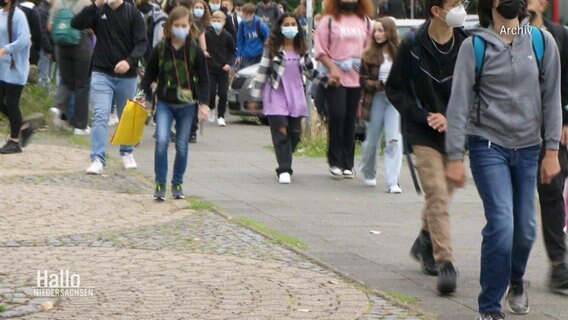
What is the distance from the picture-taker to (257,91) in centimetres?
1446

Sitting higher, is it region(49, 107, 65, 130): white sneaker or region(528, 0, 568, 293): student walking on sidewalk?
region(528, 0, 568, 293): student walking on sidewalk

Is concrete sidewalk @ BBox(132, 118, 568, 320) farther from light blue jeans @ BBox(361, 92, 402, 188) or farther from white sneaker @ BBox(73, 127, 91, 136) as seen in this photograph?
white sneaker @ BBox(73, 127, 91, 136)

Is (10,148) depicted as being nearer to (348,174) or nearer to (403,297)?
(348,174)

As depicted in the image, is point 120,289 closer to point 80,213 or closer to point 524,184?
point 524,184

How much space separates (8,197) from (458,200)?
4.35 meters

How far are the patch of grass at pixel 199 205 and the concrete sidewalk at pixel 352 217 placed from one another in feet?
0.52

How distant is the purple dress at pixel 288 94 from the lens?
14.4 m

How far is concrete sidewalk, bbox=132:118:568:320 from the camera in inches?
338

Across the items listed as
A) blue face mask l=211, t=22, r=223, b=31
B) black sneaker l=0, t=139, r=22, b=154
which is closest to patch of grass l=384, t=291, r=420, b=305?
black sneaker l=0, t=139, r=22, b=154

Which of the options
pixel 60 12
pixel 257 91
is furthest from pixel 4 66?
pixel 257 91

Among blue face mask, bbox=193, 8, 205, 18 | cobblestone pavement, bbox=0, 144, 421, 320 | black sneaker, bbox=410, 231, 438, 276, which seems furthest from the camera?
blue face mask, bbox=193, 8, 205, 18

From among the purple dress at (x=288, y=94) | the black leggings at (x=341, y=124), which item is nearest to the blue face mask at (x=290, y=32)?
the purple dress at (x=288, y=94)

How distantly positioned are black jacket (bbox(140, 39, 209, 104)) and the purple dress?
2014 millimetres

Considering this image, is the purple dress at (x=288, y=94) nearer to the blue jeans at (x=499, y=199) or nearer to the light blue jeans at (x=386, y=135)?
the light blue jeans at (x=386, y=135)
